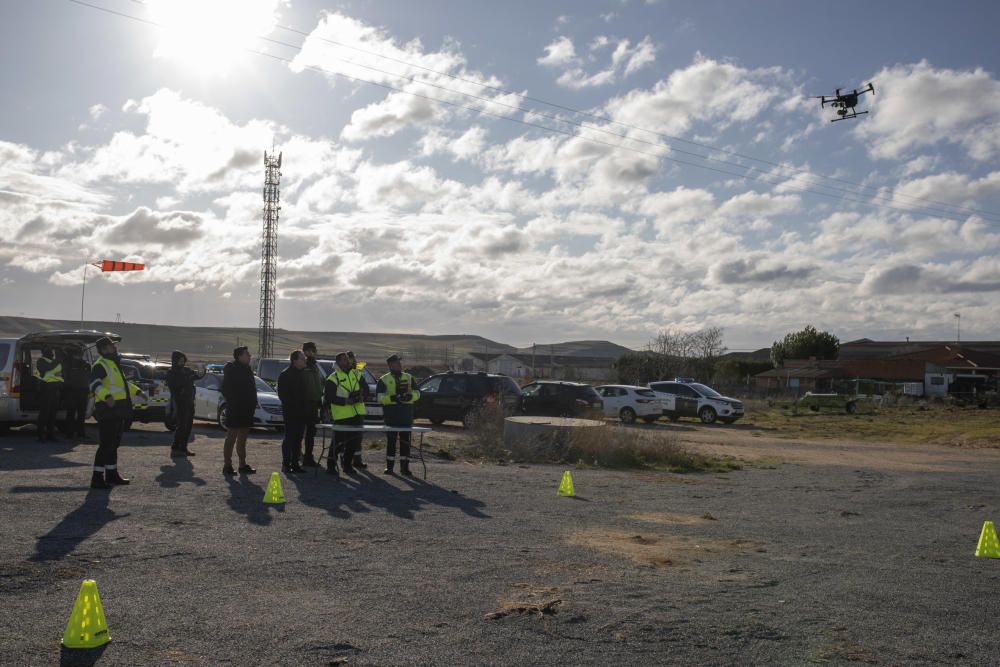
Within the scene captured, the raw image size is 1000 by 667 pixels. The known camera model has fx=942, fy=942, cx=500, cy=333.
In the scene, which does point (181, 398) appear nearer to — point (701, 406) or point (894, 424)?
point (701, 406)

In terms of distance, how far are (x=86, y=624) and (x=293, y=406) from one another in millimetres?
8481

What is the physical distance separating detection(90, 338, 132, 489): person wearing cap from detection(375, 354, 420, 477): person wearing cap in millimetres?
4064

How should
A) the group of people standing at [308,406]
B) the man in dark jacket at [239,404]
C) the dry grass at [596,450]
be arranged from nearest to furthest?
the man in dark jacket at [239,404], the group of people standing at [308,406], the dry grass at [596,450]

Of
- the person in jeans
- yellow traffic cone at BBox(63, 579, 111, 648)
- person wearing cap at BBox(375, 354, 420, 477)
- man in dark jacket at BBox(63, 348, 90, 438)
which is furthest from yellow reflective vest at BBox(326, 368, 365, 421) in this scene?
yellow traffic cone at BBox(63, 579, 111, 648)

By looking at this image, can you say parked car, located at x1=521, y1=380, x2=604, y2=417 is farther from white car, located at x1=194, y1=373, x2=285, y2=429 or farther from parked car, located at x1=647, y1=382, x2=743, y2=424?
white car, located at x1=194, y1=373, x2=285, y2=429

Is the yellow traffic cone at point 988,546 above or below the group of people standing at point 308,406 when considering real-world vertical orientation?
below

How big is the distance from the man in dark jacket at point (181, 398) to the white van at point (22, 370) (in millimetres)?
2078

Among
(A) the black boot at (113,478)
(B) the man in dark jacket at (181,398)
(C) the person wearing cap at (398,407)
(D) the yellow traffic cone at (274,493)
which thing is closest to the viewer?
(D) the yellow traffic cone at (274,493)

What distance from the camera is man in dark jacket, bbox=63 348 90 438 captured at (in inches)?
659

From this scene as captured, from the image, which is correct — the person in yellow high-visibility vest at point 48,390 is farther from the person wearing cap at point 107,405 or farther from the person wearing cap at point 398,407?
the person wearing cap at point 398,407

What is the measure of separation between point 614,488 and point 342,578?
7142 millimetres

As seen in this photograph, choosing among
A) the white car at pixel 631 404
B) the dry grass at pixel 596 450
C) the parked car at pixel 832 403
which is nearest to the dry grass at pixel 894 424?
the parked car at pixel 832 403

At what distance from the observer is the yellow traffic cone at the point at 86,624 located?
16.8 ft

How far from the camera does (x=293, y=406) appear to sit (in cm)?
1358
